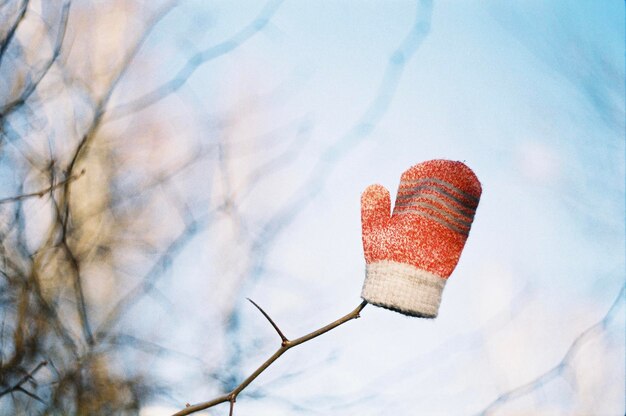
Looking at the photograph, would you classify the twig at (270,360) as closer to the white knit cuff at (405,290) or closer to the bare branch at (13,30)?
the white knit cuff at (405,290)

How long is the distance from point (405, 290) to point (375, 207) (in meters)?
0.16

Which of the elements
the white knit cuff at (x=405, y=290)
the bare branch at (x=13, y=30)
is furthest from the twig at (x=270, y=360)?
the bare branch at (x=13, y=30)

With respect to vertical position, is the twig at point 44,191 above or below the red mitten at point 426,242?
above

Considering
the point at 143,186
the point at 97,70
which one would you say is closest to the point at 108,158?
the point at 143,186

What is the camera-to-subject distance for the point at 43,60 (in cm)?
166

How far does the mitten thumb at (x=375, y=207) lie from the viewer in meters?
1.10

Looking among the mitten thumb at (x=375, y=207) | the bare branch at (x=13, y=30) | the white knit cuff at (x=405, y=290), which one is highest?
the bare branch at (x=13, y=30)

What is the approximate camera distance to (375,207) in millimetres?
1104

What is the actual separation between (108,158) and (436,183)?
40.1 inches

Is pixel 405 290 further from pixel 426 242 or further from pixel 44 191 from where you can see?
pixel 44 191

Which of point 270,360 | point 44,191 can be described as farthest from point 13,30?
point 270,360

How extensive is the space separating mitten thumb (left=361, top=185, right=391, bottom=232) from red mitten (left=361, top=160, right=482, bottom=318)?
0.04 m

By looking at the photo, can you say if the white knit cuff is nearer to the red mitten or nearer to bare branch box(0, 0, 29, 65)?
the red mitten

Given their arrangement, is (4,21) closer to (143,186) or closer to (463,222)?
(143,186)
